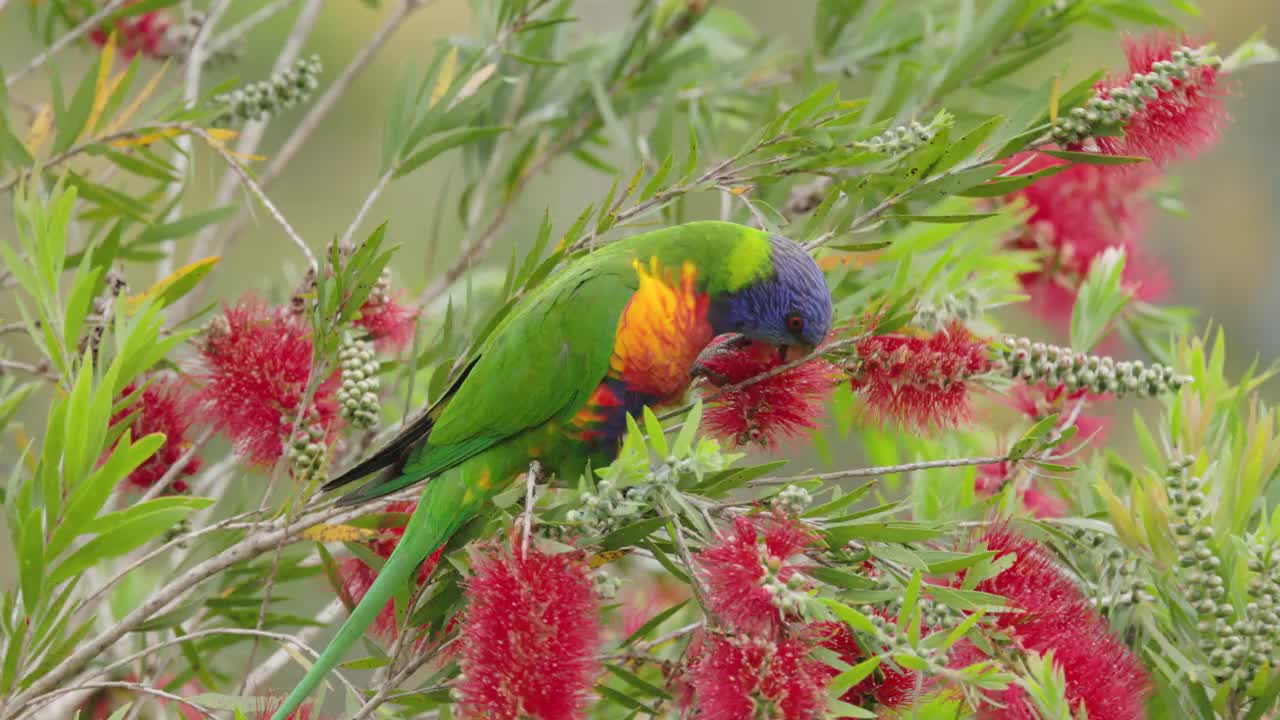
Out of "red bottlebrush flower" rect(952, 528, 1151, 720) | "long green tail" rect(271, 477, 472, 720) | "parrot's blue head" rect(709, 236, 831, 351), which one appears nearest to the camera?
"red bottlebrush flower" rect(952, 528, 1151, 720)

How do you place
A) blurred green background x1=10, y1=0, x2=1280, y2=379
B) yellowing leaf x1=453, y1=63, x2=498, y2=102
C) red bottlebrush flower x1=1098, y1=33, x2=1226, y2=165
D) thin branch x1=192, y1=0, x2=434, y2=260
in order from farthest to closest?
1. blurred green background x1=10, y1=0, x2=1280, y2=379
2. thin branch x1=192, y1=0, x2=434, y2=260
3. yellowing leaf x1=453, y1=63, x2=498, y2=102
4. red bottlebrush flower x1=1098, y1=33, x2=1226, y2=165

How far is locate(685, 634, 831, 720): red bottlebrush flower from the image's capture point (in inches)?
33.2

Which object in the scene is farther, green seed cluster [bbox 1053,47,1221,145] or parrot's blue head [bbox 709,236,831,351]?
parrot's blue head [bbox 709,236,831,351]

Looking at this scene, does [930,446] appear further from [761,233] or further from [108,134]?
[108,134]

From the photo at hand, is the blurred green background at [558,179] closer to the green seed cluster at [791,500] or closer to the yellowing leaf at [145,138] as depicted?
the yellowing leaf at [145,138]

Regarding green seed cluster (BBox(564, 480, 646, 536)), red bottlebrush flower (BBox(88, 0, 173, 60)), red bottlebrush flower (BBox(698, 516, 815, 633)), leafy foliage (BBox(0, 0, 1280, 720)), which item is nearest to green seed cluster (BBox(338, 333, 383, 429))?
leafy foliage (BBox(0, 0, 1280, 720))

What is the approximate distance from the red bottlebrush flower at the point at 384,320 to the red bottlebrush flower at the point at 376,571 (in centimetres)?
19

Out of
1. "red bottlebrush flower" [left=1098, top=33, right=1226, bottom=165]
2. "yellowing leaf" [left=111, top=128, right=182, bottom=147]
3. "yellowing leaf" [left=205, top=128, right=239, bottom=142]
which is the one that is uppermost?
"yellowing leaf" [left=111, top=128, right=182, bottom=147]

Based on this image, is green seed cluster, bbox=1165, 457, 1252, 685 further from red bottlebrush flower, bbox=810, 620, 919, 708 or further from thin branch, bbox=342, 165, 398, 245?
thin branch, bbox=342, 165, 398, 245

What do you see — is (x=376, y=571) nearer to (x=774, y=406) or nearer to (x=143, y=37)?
(x=774, y=406)

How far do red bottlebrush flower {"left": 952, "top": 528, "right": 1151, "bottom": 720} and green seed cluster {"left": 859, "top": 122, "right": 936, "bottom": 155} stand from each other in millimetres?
421

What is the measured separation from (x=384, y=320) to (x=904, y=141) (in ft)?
1.98

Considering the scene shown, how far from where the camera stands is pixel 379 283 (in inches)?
52.9


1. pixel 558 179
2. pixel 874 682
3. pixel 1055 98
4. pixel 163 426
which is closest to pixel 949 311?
pixel 1055 98
